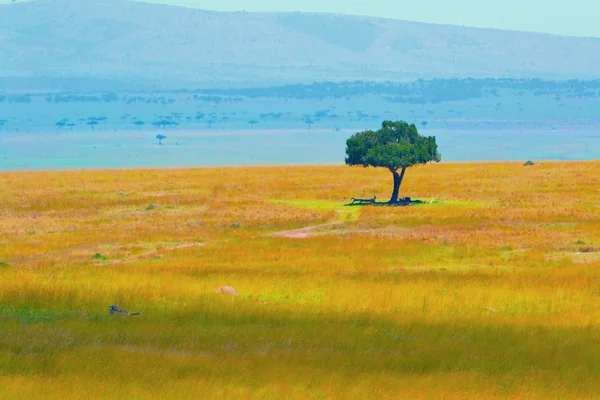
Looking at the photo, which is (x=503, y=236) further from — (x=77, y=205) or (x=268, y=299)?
(x=77, y=205)

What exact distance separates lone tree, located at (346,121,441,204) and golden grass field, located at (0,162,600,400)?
Answer: 4526 mm

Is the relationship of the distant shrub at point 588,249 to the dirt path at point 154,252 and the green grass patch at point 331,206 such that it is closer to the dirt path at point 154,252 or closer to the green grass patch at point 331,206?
the green grass patch at point 331,206

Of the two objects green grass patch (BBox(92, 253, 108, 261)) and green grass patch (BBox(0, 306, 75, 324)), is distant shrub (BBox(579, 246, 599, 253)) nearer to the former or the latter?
green grass patch (BBox(92, 253, 108, 261))

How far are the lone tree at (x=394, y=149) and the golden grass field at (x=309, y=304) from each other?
14.8 feet

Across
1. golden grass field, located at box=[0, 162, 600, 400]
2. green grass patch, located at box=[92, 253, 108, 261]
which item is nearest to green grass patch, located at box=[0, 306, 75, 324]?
golden grass field, located at box=[0, 162, 600, 400]

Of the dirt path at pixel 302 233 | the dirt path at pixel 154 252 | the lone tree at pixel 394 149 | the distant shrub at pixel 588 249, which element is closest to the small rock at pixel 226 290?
the dirt path at pixel 154 252

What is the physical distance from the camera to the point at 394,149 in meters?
62.6

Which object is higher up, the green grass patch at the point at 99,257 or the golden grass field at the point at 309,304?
the golden grass field at the point at 309,304

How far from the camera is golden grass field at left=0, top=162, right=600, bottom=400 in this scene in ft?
45.8

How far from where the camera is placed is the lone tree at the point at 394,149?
62438 millimetres

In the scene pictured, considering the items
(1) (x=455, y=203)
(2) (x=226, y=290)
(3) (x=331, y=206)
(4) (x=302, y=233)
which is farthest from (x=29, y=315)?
(1) (x=455, y=203)

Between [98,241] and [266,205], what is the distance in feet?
68.1

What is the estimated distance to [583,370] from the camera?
50.7 feet

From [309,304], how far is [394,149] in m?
40.3
